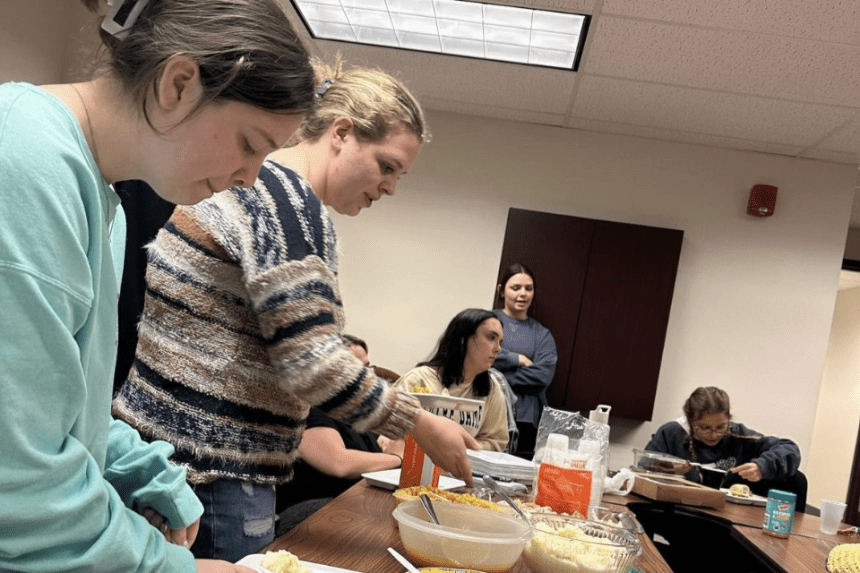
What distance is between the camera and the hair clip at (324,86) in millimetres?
1358

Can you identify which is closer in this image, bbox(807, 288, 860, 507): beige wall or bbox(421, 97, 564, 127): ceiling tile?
bbox(421, 97, 564, 127): ceiling tile

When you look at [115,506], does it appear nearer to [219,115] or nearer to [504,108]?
[219,115]

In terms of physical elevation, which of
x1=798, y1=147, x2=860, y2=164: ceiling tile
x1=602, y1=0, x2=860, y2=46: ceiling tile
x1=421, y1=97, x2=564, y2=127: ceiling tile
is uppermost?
x1=602, y1=0, x2=860, y2=46: ceiling tile

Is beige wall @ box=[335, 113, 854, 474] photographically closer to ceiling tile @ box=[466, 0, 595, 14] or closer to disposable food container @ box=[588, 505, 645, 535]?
ceiling tile @ box=[466, 0, 595, 14]

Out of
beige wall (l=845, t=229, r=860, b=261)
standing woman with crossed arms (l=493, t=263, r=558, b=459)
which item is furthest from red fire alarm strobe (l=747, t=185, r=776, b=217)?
beige wall (l=845, t=229, r=860, b=261)

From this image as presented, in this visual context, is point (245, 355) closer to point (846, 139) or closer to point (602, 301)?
point (602, 301)

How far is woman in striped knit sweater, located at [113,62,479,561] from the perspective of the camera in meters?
1.04

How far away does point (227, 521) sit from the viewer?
1.11m

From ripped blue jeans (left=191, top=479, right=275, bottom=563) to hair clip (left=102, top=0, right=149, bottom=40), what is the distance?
636 millimetres

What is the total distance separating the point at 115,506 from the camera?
0.66 m

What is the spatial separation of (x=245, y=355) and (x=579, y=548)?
539mm

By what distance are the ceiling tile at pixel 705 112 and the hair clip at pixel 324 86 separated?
3.24 meters

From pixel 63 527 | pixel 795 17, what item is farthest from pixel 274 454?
pixel 795 17

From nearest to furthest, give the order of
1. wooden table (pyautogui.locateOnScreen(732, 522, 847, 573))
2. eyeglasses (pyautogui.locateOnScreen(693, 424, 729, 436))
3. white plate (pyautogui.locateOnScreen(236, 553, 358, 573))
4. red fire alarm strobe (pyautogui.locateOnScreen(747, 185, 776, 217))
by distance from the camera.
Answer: white plate (pyautogui.locateOnScreen(236, 553, 358, 573)) → wooden table (pyautogui.locateOnScreen(732, 522, 847, 573)) → eyeglasses (pyautogui.locateOnScreen(693, 424, 729, 436)) → red fire alarm strobe (pyautogui.locateOnScreen(747, 185, 776, 217))
